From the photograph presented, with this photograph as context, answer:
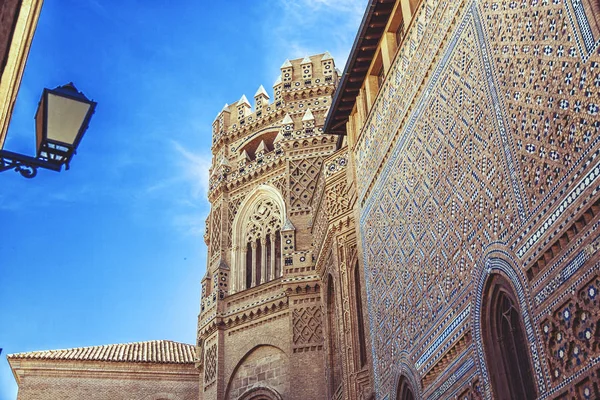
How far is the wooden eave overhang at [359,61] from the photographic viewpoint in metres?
11.6

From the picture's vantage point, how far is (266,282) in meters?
19.5

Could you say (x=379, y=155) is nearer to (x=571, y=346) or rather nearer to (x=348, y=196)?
(x=348, y=196)

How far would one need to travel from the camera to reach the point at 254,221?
71.1ft

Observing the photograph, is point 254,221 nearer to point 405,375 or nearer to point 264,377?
point 264,377

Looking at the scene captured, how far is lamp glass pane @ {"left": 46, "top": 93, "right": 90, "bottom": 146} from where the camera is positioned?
465 cm

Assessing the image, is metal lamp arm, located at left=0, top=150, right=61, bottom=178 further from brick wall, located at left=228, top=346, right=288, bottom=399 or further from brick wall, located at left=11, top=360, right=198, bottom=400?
brick wall, located at left=11, top=360, right=198, bottom=400

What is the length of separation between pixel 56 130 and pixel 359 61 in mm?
8652

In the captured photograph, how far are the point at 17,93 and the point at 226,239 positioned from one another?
1444cm

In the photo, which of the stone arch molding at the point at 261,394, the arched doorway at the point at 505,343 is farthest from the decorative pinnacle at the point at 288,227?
the arched doorway at the point at 505,343

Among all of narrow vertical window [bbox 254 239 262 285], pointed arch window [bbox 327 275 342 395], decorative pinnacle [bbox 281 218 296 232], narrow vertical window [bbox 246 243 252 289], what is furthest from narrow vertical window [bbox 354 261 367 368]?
narrow vertical window [bbox 246 243 252 289]

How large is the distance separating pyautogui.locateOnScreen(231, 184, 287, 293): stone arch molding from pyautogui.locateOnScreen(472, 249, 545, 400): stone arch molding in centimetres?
1321

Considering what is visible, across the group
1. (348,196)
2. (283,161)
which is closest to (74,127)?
(348,196)

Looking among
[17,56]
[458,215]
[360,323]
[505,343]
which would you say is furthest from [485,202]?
[360,323]

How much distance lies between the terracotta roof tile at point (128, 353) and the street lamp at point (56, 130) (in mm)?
20690
